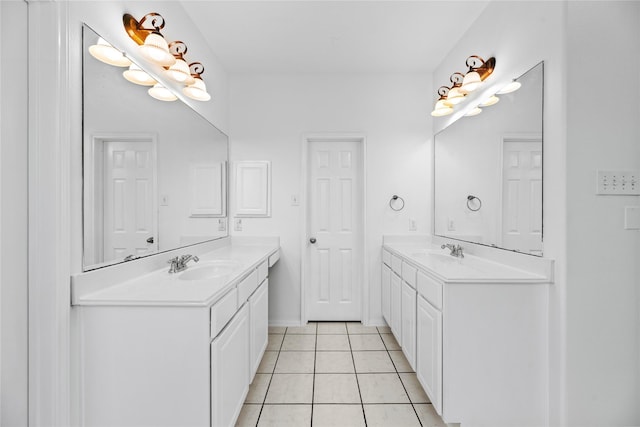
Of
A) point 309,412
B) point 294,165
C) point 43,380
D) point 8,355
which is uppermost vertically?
point 294,165

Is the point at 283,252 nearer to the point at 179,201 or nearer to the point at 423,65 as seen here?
the point at 179,201

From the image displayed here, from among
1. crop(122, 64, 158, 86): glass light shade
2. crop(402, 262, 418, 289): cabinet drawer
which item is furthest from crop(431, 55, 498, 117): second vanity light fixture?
crop(122, 64, 158, 86): glass light shade

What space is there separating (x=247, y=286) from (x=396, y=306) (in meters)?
1.34

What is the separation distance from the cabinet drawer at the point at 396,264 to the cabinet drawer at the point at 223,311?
4.61 feet

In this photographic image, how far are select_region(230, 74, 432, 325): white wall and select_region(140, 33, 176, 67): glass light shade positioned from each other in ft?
4.98

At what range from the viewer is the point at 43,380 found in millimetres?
1211

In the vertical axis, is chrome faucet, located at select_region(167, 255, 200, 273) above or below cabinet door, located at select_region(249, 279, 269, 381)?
above

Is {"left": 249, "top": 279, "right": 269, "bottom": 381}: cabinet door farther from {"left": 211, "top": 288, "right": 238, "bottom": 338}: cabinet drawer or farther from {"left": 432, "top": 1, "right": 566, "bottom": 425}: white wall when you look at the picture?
{"left": 432, "top": 1, "right": 566, "bottom": 425}: white wall

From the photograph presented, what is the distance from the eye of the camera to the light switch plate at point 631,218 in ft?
5.15

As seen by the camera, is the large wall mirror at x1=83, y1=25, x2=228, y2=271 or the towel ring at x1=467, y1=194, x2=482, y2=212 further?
the towel ring at x1=467, y1=194, x2=482, y2=212

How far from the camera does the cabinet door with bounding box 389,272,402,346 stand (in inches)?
100

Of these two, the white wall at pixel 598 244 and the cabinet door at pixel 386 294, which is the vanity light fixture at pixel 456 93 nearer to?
the white wall at pixel 598 244

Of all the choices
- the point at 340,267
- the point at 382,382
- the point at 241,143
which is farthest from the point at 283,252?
the point at 382,382

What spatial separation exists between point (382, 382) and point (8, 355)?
6.62 feet
